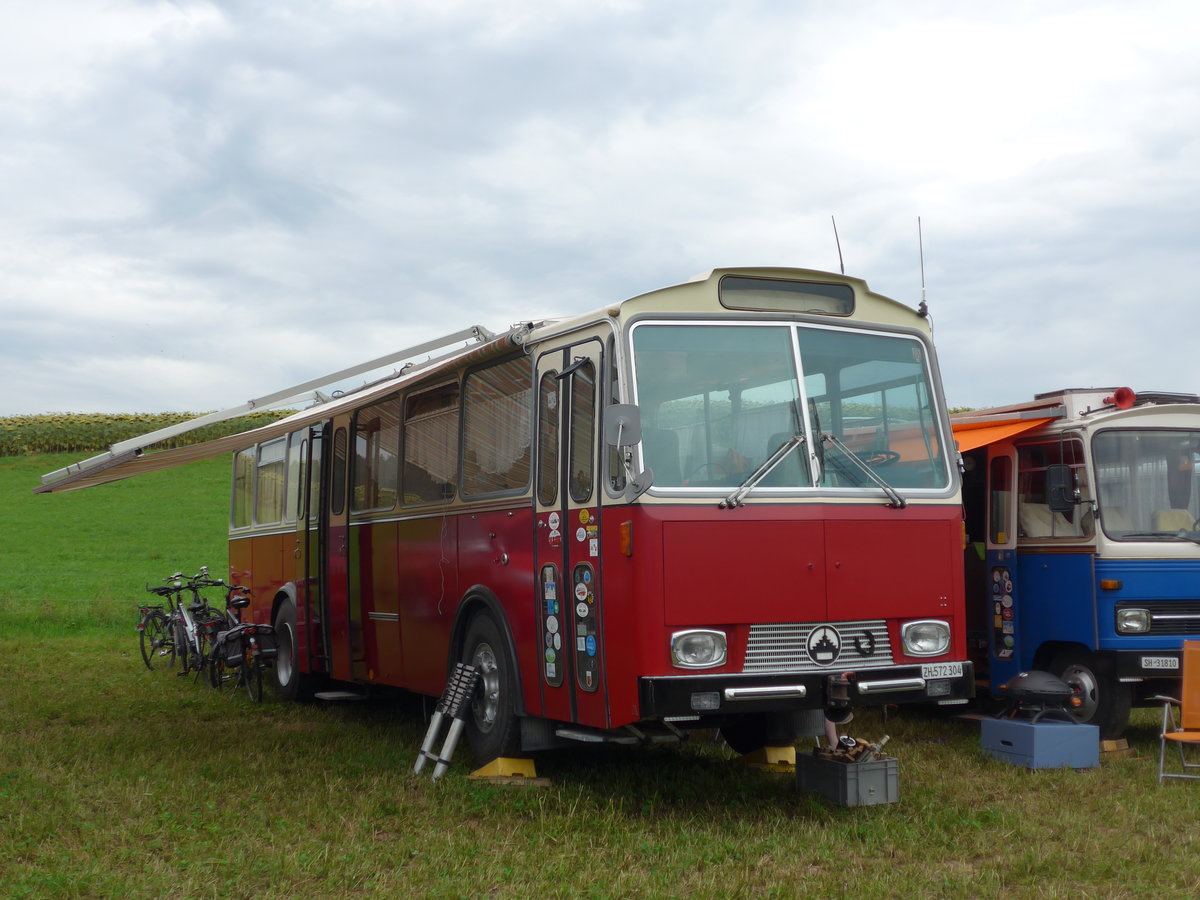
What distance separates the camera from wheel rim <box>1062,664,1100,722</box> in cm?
988

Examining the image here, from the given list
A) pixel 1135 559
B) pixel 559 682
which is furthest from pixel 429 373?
pixel 1135 559

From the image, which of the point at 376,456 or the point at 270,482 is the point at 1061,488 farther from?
the point at 270,482

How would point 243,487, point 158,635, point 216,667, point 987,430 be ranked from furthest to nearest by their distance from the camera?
point 158,635
point 243,487
point 216,667
point 987,430

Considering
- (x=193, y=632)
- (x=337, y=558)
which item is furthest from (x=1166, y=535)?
(x=193, y=632)

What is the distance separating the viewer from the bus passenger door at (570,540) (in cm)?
745

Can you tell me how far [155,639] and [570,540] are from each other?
1093 cm

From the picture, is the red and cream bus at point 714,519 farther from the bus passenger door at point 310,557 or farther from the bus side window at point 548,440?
the bus passenger door at point 310,557

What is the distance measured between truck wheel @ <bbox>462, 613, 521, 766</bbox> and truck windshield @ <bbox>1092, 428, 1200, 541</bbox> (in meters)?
4.70

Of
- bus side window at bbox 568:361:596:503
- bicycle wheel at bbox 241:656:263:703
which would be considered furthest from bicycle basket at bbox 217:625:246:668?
bus side window at bbox 568:361:596:503

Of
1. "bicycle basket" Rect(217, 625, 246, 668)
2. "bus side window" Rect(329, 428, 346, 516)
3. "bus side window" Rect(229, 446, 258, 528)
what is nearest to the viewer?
"bus side window" Rect(329, 428, 346, 516)

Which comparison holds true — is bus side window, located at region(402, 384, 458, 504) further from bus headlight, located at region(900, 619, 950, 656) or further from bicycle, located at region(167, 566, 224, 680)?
bicycle, located at region(167, 566, 224, 680)

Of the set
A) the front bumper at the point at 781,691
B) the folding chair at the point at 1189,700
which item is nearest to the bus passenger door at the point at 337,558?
the front bumper at the point at 781,691

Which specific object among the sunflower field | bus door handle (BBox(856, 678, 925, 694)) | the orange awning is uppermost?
the sunflower field

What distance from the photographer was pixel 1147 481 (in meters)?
10.1
